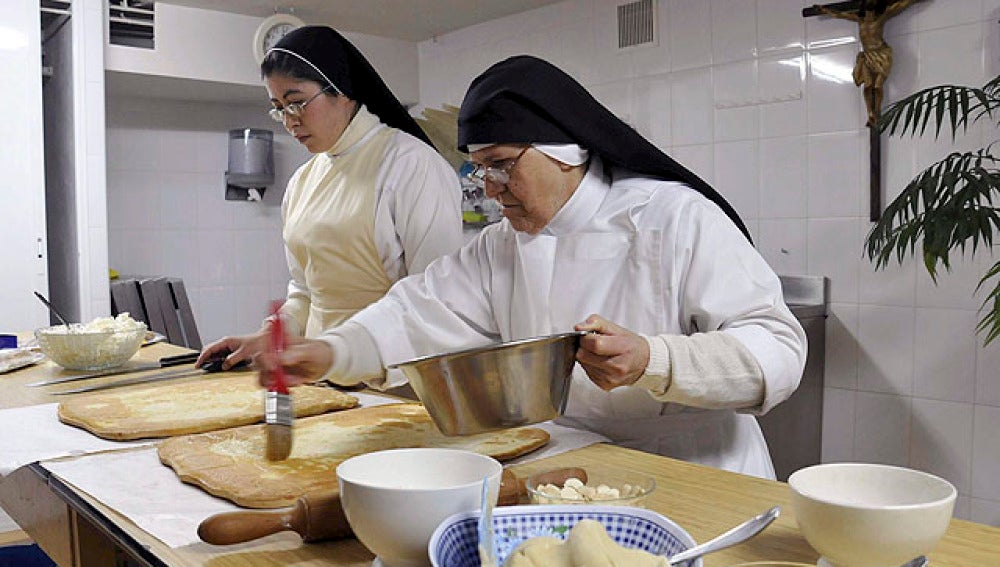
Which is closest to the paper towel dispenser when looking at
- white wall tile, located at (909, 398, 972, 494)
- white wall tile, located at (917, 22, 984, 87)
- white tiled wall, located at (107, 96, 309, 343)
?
white tiled wall, located at (107, 96, 309, 343)

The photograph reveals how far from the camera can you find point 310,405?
67.3 inches

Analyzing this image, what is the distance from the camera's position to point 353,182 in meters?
2.36

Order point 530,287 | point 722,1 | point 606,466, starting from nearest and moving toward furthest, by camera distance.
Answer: point 606,466 < point 530,287 < point 722,1

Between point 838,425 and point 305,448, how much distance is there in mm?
2494

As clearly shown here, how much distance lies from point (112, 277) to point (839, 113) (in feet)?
11.0

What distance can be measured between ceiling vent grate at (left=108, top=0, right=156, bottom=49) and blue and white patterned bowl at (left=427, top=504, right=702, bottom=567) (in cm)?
393

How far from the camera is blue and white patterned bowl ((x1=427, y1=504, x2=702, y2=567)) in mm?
809

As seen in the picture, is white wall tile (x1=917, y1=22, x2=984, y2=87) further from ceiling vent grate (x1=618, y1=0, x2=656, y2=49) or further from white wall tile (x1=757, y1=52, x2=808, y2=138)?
ceiling vent grate (x1=618, y1=0, x2=656, y2=49)

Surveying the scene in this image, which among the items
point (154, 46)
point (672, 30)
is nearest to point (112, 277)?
point (154, 46)

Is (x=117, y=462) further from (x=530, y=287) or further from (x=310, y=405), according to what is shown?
(x=530, y=287)

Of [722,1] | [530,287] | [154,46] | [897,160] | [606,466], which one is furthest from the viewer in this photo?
[154,46]

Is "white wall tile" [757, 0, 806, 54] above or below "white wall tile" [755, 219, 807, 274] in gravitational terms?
above

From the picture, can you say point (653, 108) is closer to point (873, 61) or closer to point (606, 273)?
point (873, 61)

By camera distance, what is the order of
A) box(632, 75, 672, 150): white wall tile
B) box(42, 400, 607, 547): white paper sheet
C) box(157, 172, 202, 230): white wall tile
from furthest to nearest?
1. box(157, 172, 202, 230): white wall tile
2. box(632, 75, 672, 150): white wall tile
3. box(42, 400, 607, 547): white paper sheet
